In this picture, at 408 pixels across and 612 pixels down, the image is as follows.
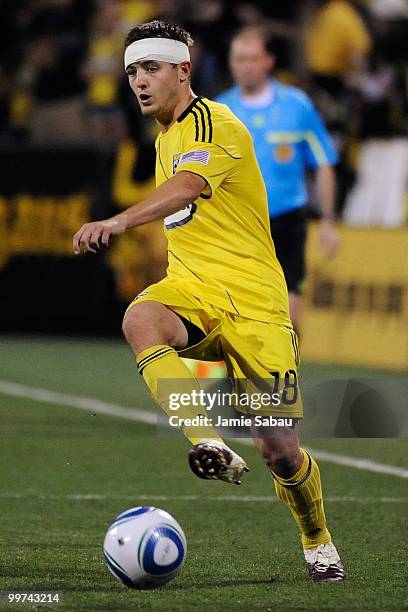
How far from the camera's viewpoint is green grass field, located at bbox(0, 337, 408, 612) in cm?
524

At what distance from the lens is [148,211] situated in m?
5.23

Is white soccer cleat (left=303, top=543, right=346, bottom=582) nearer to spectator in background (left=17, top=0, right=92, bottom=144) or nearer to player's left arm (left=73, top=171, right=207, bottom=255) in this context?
player's left arm (left=73, top=171, right=207, bottom=255)

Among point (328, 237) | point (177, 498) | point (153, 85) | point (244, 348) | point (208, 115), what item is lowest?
point (177, 498)

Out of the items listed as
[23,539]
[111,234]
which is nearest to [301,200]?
[23,539]

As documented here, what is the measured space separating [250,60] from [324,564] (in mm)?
4830

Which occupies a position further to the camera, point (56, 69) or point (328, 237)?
point (56, 69)

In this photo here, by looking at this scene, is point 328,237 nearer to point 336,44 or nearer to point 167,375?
point 167,375

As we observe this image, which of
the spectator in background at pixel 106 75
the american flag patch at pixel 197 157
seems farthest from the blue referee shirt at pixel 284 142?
the spectator in background at pixel 106 75

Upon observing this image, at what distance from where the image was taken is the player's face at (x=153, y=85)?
558cm

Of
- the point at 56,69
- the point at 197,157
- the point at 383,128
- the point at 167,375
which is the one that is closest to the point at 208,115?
the point at 197,157

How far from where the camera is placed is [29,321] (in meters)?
15.9

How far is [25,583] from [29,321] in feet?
35.3

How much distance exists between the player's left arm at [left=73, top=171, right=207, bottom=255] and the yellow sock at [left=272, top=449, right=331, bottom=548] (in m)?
1.09

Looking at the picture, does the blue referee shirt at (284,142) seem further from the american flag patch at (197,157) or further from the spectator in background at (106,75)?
the spectator in background at (106,75)
